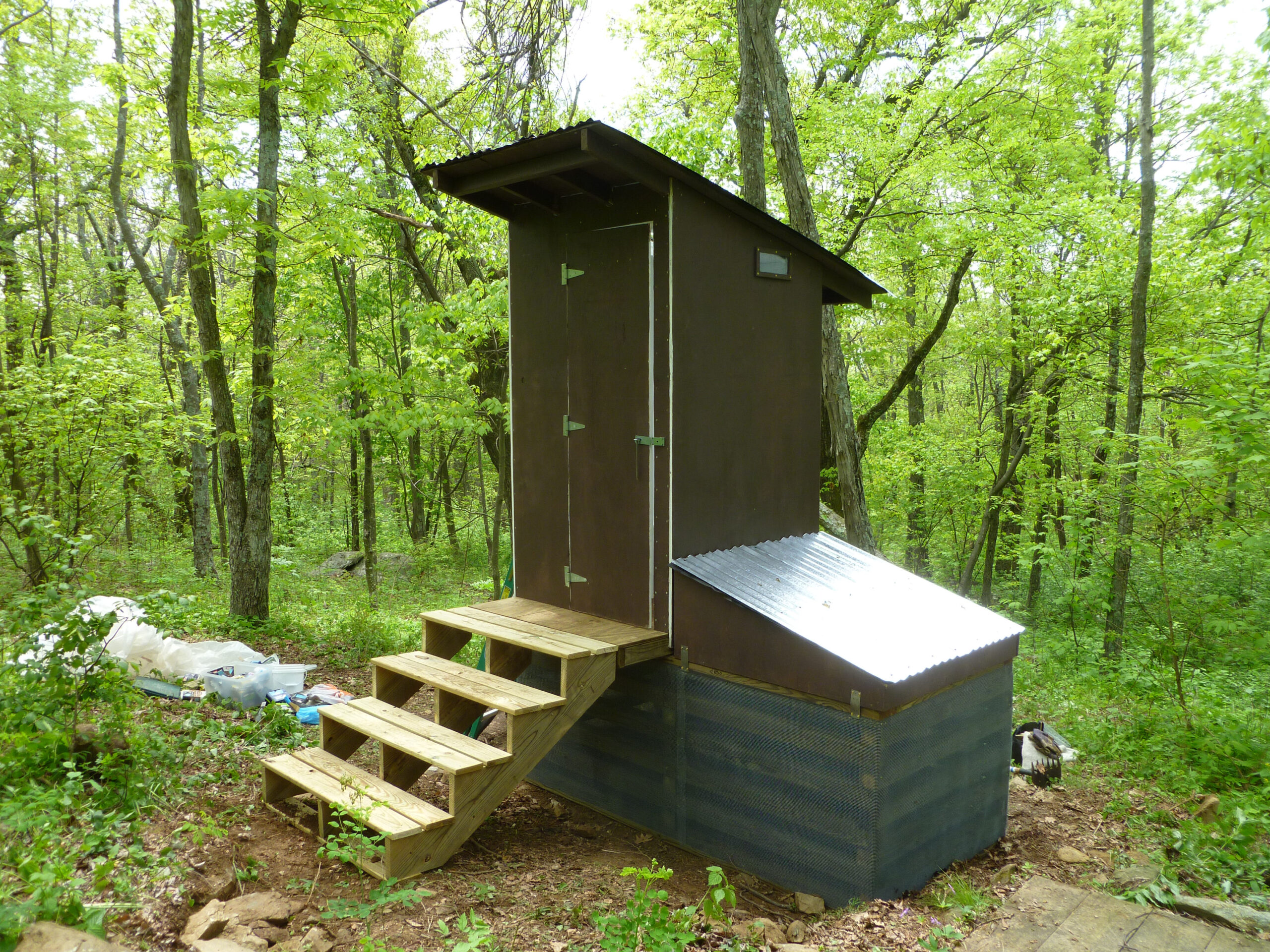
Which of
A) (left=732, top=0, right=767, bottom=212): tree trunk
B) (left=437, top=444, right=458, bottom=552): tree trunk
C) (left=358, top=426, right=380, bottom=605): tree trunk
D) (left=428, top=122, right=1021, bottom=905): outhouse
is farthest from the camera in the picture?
(left=437, top=444, right=458, bottom=552): tree trunk

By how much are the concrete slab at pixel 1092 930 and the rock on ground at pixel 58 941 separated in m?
2.95

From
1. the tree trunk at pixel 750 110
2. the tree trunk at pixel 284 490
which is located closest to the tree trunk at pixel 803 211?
the tree trunk at pixel 750 110

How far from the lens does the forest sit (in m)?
4.64

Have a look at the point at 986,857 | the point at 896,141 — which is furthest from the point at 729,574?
the point at 896,141

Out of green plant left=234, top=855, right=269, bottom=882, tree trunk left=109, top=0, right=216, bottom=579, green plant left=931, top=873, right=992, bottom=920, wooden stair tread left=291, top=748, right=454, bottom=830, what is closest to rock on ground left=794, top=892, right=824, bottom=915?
green plant left=931, top=873, right=992, bottom=920

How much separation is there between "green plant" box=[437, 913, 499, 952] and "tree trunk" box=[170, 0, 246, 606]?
529 centimetres

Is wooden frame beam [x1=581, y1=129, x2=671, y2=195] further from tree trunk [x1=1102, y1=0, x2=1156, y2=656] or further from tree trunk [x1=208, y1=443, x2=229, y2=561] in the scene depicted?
tree trunk [x1=208, y1=443, x2=229, y2=561]

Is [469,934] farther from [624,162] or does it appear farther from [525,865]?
[624,162]

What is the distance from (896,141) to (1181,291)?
Answer: 435 cm

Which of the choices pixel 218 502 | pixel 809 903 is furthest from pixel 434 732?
pixel 218 502

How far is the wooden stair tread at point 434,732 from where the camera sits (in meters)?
3.65

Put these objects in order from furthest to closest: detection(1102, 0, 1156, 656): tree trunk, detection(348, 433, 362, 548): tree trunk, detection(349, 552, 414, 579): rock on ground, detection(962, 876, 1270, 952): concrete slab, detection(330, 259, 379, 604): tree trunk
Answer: detection(348, 433, 362, 548): tree trunk
detection(349, 552, 414, 579): rock on ground
detection(330, 259, 379, 604): tree trunk
detection(1102, 0, 1156, 656): tree trunk
detection(962, 876, 1270, 952): concrete slab

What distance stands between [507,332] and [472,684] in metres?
5.35

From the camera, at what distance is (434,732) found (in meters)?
3.92
